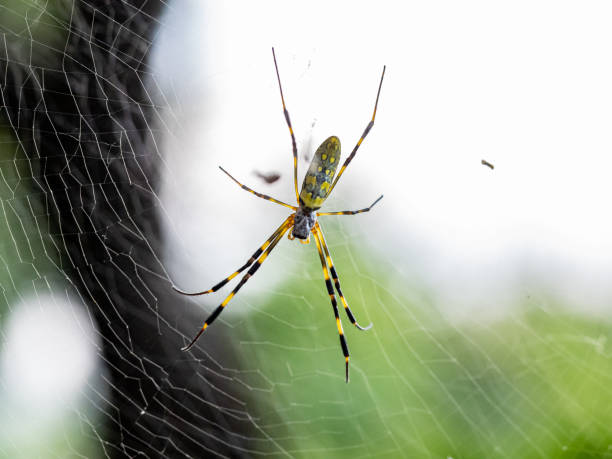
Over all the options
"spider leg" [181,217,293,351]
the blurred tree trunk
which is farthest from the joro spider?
the blurred tree trunk

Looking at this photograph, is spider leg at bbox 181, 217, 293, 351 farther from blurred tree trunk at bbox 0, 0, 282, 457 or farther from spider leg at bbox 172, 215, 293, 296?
blurred tree trunk at bbox 0, 0, 282, 457

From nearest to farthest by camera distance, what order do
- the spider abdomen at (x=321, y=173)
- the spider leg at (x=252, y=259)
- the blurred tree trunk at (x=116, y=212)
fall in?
the spider abdomen at (x=321, y=173)
the blurred tree trunk at (x=116, y=212)
the spider leg at (x=252, y=259)

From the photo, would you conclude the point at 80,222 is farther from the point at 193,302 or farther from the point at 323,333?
the point at 323,333

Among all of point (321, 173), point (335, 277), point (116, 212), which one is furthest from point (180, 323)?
point (321, 173)

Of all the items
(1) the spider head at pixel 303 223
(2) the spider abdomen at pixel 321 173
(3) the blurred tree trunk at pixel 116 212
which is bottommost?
(3) the blurred tree trunk at pixel 116 212

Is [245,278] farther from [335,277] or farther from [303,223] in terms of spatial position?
[335,277]

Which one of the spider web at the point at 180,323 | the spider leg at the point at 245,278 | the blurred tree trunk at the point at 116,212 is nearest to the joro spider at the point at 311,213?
the spider leg at the point at 245,278

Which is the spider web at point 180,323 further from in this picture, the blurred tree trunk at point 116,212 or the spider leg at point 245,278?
the spider leg at point 245,278
